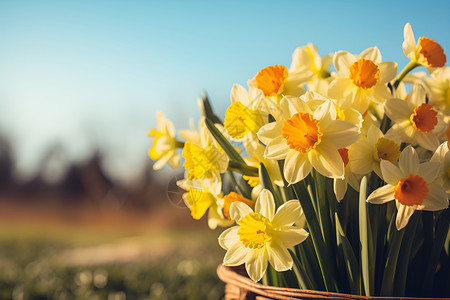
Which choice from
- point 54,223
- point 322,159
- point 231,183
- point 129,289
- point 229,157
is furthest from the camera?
point 54,223

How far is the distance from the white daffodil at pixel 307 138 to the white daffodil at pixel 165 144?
22 cm

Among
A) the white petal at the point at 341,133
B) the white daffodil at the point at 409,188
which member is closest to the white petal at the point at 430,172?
the white daffodil at the point at 409,188

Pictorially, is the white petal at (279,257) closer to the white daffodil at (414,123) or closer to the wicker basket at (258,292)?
the wicker basket at (258,292)

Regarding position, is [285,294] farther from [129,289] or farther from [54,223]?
[54,223]

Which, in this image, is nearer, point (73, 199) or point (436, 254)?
point (436, 254)

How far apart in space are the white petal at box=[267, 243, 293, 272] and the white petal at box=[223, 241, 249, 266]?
4 centimetres

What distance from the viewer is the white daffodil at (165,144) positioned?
0.66 m

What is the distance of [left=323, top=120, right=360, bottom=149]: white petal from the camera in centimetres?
46

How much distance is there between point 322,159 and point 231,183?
26 cm

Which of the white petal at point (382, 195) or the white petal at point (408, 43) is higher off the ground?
the white petal at point (408, 43)

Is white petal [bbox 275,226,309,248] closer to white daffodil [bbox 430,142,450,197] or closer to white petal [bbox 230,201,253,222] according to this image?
white petal [bbox 230,201,253,222]

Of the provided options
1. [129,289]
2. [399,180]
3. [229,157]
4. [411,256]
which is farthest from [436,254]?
[129,289]

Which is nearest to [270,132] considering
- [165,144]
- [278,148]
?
[278,148]

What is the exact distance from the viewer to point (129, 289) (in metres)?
1.77
